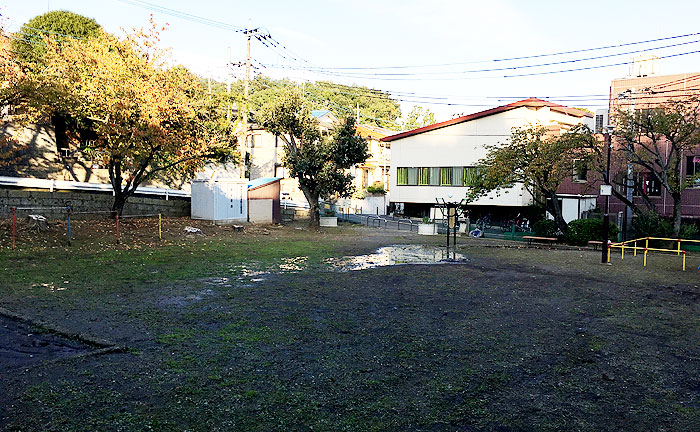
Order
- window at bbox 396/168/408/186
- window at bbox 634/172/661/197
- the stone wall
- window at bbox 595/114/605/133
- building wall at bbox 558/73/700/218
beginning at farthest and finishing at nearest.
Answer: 1. window at bbox 396/168/408/186
2. window at bbox 595/114/605/133
3. window at bbox 634/172/661/197
4. building wall at bbox 558/73/700/218
5. the stone wall

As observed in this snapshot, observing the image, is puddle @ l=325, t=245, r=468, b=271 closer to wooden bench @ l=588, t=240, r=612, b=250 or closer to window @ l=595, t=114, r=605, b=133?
wooden bench @ l=588, t=240, r=612, b=250

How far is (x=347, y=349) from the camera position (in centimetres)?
866

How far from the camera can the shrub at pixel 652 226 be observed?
1114 inches

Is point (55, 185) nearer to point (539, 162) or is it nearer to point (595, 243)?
point (539, 162)

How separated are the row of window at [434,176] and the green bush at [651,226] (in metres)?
14.7

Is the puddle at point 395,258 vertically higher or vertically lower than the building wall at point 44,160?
lower

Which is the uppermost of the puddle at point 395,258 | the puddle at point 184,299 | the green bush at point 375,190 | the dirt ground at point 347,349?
the green bush at point 375,190

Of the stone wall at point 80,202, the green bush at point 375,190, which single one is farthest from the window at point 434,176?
the stone wall at point 80,202

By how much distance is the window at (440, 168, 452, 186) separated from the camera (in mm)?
43688

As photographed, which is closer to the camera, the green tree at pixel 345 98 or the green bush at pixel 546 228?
the green bush at pixel 546 228

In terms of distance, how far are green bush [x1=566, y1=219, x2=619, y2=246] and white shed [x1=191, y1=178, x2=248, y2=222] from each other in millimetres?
20058

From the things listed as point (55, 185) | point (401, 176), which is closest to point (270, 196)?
point (55, 185)

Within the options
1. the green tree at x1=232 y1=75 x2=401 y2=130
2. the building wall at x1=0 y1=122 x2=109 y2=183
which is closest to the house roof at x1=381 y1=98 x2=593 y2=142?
the building wall at x1=0 y1=122 x2=109 y2=183

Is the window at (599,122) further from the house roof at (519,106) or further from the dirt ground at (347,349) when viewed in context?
the dirt ground at (347,349)
